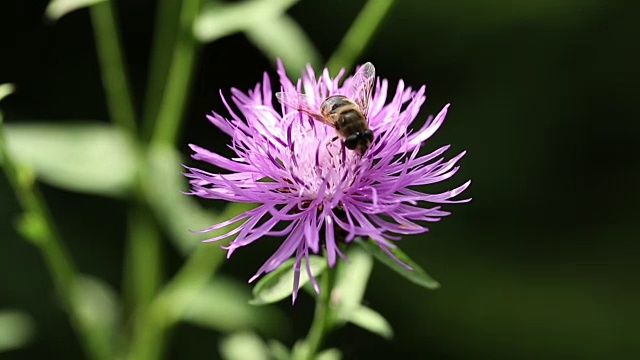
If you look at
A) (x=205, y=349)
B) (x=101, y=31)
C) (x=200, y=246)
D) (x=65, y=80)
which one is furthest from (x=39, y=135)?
(x=205, y=349)

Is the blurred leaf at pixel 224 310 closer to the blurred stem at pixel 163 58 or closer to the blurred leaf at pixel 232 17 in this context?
the blurred stem at pixel 163 58

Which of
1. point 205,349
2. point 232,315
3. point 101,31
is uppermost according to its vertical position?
point 101,31

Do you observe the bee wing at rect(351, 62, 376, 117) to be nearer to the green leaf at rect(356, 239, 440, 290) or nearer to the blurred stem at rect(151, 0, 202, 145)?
the green leaf at rect(356, 239, 440, 290)

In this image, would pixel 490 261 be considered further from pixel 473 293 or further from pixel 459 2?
pixel 459 2

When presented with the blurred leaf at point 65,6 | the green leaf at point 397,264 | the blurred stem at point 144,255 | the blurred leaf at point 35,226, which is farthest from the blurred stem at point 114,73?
the green leaf at point 397,264

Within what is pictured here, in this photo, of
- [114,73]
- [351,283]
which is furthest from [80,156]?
[351,283]

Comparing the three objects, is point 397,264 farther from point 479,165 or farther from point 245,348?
point 479,165

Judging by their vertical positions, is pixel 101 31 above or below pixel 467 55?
below
